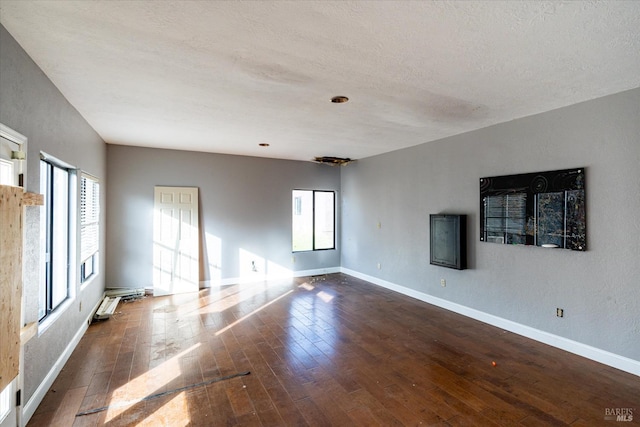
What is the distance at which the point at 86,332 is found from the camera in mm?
3736

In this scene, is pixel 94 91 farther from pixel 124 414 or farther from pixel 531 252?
pixel 531 252

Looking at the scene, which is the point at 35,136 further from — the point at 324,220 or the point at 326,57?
the point at 324,220

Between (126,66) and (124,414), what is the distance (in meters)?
2.62

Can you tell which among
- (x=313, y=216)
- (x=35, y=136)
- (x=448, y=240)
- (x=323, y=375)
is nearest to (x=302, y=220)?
(x=313, y=216)

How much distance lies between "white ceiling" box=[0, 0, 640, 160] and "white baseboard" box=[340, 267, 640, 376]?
8.25 ft

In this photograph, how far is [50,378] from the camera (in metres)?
2.61

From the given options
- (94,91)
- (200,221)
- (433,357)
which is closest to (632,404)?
(433,357)

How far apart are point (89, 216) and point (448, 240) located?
4983 mm

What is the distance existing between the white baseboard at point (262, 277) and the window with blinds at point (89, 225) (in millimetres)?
1917

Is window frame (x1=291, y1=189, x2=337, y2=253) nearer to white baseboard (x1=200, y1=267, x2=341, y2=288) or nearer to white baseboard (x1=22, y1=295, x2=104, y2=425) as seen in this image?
white baseboard (x1=200, y1=267, x2=341, y2=288)

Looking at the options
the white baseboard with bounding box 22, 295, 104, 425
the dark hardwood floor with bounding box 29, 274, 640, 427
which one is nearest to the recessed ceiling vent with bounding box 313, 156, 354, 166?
the dark hardwood floor with bounding box 29, 274, 640, 427

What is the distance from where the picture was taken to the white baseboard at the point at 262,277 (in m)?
5.98

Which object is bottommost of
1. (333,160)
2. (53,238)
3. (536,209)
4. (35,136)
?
(53,238)

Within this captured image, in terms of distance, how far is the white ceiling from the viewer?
5.70 ft
